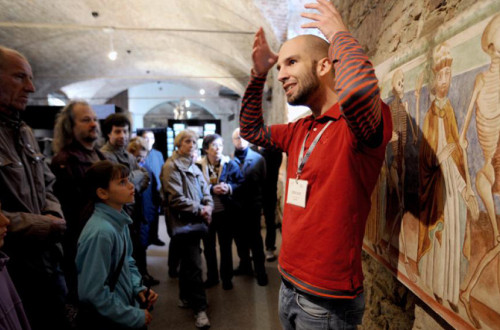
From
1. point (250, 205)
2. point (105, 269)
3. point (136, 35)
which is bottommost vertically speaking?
point (250, 205)

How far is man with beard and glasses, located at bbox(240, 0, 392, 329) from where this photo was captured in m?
1.04

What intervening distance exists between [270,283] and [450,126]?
330 centimetres

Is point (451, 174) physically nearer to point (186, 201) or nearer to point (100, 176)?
point (100, 176)

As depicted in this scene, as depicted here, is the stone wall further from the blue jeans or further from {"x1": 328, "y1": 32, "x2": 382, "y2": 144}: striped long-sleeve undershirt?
the blue jeans

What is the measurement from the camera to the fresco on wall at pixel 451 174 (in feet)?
2.84

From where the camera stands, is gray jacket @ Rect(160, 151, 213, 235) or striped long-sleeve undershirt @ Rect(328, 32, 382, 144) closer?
striped long-sleeve undershirt @ Rect(328, 32, 382, 144)

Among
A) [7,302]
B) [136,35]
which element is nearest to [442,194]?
[7,302]

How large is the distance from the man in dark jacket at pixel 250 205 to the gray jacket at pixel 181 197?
826 mm

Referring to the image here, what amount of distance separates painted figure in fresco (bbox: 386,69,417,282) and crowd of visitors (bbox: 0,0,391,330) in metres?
0.34

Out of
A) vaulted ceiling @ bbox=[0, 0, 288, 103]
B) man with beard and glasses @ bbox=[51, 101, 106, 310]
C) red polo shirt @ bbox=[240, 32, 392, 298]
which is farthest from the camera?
vaulted ceiling @ bbox=[0, 0, 288, 103]

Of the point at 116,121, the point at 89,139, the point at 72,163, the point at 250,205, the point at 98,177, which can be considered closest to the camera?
the point at 98,177

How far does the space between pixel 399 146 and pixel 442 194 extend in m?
0.39

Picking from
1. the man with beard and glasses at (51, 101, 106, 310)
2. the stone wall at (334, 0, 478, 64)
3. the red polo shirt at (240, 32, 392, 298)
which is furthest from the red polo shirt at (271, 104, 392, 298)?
the man with beard and glasses at (51, 101, 106, 310)

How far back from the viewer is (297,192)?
123cm
